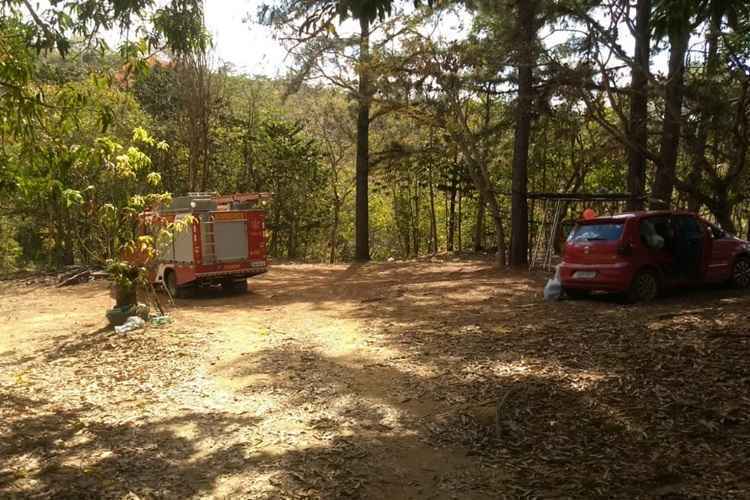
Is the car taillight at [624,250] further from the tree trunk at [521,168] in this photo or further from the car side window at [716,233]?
the tree trunk at [521,168]

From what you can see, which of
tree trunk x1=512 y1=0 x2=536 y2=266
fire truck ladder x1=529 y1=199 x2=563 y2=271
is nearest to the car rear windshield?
fire truck ladder x1=529 y1=199 x2=563 y2=271

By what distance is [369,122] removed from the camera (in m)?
21.9

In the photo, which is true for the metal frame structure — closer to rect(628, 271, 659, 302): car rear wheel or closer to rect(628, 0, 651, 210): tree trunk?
rect(628, 0, 651, 210): tree trunk

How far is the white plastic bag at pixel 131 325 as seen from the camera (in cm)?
934

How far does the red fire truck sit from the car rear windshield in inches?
279

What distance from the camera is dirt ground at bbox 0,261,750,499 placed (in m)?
4.00

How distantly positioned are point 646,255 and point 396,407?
6.18 meters

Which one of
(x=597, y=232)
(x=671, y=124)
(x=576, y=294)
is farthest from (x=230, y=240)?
(x=671, y=124)

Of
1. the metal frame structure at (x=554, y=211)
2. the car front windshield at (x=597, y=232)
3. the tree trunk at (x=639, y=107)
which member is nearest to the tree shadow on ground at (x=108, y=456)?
the car front windshield at (x=597, y=232)

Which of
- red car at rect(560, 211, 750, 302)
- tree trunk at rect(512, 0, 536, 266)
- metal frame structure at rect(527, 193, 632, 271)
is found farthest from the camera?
tree trunk at rect(512, 0, 536, 266)

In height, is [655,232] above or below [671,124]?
below

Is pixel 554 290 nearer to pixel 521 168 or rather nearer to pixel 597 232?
pixel 597 232

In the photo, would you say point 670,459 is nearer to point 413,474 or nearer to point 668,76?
point 413,474

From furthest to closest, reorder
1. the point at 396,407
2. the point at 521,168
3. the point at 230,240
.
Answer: the point at 521,168 → the point at 230,240 → the point at 396,407
